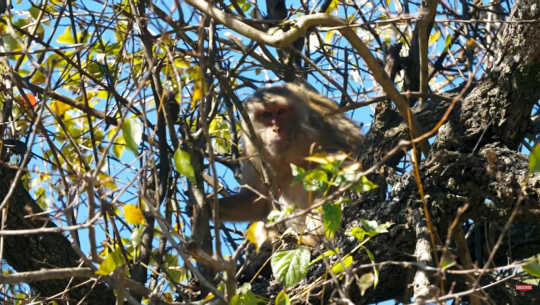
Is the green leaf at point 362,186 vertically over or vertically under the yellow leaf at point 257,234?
over

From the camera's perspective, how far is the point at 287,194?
20.7ft

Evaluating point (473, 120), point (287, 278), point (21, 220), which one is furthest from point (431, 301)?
point (21, 220)

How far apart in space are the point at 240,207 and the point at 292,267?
128 inches

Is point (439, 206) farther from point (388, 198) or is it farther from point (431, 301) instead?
point (431, 301)

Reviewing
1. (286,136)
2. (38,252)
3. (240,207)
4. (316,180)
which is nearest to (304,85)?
(286,136)

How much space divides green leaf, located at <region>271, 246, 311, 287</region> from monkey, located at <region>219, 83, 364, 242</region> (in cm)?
298

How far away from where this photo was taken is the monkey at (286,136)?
243 inches

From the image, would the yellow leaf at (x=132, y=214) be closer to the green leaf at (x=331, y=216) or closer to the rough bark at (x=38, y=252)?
the green leaf at (x=331, y=216)

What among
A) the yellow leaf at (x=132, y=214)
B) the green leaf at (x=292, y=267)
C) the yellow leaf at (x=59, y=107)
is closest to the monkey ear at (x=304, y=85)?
the yellow leaf at (x=59, y=107)

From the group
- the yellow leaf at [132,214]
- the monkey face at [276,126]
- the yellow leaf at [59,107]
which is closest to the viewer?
the yellow leaf at [132,214]

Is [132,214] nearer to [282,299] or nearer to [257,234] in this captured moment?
[257,234]

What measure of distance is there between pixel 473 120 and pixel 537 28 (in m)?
0.59

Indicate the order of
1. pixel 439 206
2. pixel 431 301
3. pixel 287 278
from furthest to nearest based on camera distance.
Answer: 1. pixel 439 206
2. pixel 287 278
3. pixel 431 301

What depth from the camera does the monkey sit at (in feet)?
20.3
